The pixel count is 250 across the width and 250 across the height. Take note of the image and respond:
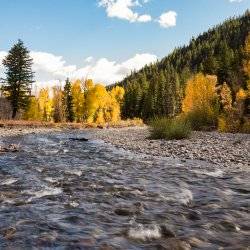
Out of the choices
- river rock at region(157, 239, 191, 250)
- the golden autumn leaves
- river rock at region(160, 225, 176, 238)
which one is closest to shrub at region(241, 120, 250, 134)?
river rock at region(160, 225, 176, 238)

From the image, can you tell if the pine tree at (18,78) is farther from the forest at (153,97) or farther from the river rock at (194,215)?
the river rock at (194,215)

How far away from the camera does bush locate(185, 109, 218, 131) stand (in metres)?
44.2

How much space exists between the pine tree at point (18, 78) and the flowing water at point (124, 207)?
5099cm

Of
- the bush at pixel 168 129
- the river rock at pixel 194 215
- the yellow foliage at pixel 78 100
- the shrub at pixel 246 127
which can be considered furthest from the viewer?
the yellow foliage at pixel 78 100

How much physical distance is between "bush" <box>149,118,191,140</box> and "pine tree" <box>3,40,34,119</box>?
131 ft

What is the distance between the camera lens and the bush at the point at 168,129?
94.8 feet

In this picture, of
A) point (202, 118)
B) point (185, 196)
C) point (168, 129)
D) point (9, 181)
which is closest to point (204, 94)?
point (202, 118)

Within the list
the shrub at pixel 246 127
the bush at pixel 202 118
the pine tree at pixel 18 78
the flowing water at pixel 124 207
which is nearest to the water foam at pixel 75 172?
the flowing water at pixel 124 207

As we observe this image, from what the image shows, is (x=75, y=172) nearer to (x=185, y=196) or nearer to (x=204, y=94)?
(x=185, y=196)

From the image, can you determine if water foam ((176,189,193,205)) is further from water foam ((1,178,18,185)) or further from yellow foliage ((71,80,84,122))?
yellow foliage ((71,80,84,122))

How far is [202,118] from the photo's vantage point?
4503cm

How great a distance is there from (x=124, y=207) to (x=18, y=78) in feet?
195

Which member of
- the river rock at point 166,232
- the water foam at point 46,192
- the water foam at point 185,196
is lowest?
the river rock at point 166,232

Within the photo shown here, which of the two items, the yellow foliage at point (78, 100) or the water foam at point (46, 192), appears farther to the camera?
the yellow foliage at point (78, 100)
